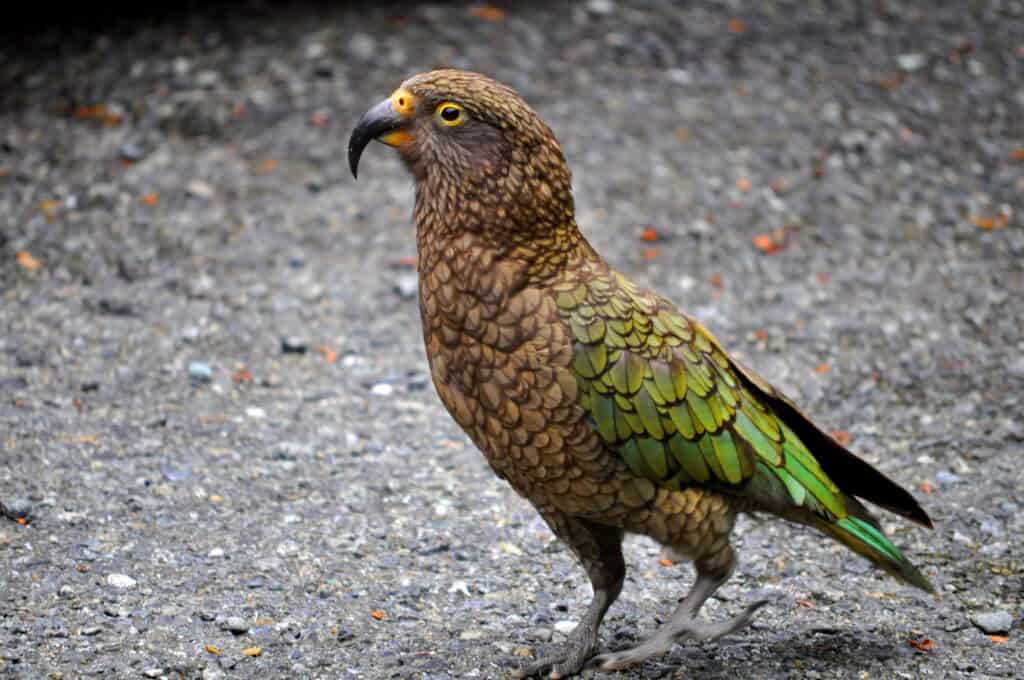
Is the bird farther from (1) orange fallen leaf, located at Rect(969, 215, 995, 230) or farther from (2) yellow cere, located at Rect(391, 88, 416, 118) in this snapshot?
(1) orange fallen leaf, located at Rect(969, 215, 995, 230)

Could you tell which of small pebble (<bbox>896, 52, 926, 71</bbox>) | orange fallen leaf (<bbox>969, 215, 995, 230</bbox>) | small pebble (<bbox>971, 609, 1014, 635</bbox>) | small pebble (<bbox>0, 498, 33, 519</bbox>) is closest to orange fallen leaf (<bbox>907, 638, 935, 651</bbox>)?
small pebble (<bbox>971, 609, 1014, 635</bbox>)

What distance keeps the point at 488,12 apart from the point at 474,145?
5.86 meters

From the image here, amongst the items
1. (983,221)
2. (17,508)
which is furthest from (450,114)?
(983,221)

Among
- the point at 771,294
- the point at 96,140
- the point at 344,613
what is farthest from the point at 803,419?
the point at 96,140

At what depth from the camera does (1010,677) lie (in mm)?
4156

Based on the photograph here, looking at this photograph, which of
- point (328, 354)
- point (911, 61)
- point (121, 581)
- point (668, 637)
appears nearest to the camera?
point (668, 637)

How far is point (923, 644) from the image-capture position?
172 inches

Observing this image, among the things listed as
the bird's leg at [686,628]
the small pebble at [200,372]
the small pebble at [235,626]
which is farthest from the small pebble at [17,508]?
the bird's leg at [686,628]

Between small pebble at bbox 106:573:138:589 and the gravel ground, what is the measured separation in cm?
4

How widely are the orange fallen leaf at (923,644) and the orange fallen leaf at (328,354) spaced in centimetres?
321

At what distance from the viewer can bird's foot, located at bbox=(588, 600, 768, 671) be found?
4152 millimetres

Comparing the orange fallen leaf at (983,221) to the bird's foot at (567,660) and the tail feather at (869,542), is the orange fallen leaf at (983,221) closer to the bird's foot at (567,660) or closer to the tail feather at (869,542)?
the tail feather at (869,542)

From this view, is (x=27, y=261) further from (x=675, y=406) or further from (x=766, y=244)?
(x=675, y=406)

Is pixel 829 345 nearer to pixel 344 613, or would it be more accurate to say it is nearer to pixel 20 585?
pixel 344 613
